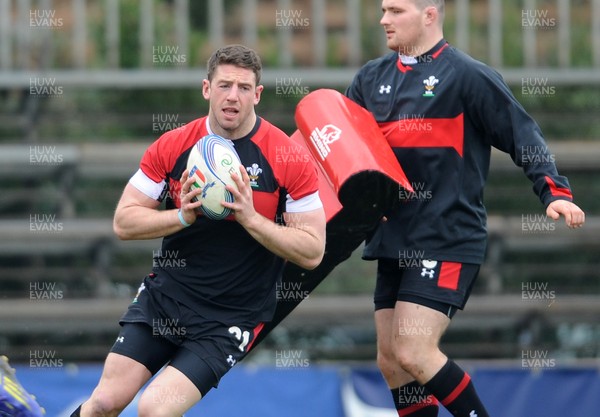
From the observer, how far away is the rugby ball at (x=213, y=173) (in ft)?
15.3

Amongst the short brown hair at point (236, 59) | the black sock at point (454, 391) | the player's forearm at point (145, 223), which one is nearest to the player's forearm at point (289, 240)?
the player's forearm at point (145, 223)

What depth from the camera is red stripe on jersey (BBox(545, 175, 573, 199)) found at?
5254mm

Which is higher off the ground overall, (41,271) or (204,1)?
(204,1)

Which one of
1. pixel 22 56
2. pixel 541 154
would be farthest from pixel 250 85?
pixel 22 56

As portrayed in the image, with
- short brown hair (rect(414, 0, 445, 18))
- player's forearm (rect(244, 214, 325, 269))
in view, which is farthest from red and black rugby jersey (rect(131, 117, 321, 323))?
short brown hair (rect(414, 0, 445, 18))

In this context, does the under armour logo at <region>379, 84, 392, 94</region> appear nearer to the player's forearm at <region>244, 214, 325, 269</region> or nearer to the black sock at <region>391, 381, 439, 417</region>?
the player's forearm at <region>244, 214, 325, 269</region>

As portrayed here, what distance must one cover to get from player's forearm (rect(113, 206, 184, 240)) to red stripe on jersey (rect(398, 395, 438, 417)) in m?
1.59

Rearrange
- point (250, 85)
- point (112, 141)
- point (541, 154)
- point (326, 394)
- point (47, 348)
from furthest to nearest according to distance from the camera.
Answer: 1. point (112, 141)
2. point (47, 348)
3. point (326, 394)
4. point (541, 154)
5. point (250, 85)

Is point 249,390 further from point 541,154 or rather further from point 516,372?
point 541,154

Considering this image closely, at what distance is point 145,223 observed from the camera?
4820mm

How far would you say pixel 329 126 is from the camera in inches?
224

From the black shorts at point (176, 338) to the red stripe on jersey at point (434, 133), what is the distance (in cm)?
126

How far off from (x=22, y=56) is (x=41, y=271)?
210 centimetres

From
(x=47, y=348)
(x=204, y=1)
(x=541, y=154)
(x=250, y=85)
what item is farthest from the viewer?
(x=204, y=1)
